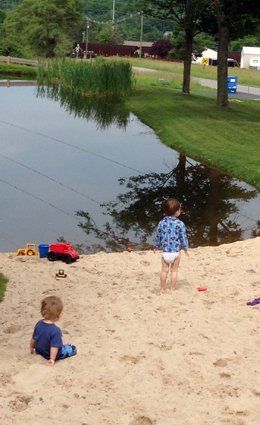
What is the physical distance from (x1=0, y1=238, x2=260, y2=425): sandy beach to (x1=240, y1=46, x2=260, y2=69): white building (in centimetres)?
10173

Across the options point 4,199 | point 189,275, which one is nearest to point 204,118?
point 4,199

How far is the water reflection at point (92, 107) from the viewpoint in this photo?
30.2 metres

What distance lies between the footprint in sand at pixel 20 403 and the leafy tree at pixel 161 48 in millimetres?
98903

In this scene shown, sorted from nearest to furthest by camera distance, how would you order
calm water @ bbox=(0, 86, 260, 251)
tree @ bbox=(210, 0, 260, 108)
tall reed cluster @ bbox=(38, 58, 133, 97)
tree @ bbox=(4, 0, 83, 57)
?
1. calm water @ bbox=(0, 86, 260, 251)
2. tree @ bbox=(210, 0, 260, 108)
3. tall reed cluster @ bbox=(38, 58, 133, 97)
4. tree @ bbox=(4, 0, 83, 57)

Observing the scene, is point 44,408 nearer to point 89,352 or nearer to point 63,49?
point 89,352

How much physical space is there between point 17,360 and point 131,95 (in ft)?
111

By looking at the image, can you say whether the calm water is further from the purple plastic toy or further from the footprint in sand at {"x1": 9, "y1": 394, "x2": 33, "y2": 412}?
the footprint in sand at {"x1": 9, "y1": 394, "x2": 33, "y2": 412}

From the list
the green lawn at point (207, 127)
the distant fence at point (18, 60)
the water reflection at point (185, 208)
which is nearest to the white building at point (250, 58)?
the distant fence at point (18, 60)

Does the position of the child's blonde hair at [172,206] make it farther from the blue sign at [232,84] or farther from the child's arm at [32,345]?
the blue sign at [232,84]

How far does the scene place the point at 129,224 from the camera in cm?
1435

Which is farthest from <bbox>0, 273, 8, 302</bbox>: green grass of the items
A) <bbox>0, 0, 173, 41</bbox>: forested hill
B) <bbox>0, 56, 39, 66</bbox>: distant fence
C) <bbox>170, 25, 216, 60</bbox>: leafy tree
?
<bbox>0, 0, 173, 41</bbox>: forested hill

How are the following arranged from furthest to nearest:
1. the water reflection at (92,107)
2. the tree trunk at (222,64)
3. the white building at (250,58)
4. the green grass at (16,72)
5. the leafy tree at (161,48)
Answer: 1. the white building at (250,58)
2. the leafy tree at (161,48)
3. the green grass at (16,72)
4. the tree trunk at (222,64)
5. the water reflection at (92,107)

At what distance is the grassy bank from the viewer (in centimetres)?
2047

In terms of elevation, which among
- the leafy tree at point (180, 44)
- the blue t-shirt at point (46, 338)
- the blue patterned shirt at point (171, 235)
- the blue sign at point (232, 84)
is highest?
the leafy tree at point (180, 44)
